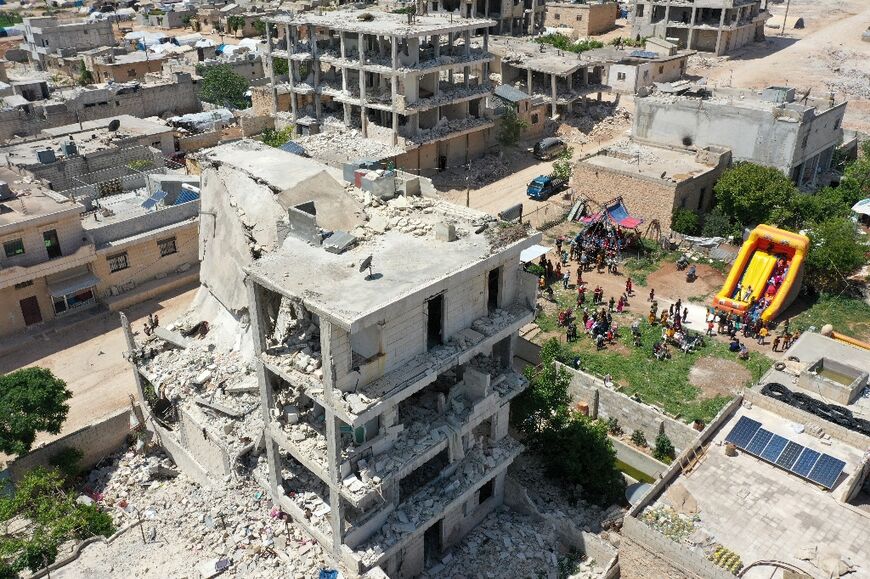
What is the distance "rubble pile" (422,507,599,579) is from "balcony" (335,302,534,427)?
635 centimetres

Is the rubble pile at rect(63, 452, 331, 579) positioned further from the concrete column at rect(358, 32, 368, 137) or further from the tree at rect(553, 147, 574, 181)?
the tree at rect(553, 147, 574, 181)

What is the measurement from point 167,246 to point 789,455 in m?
29.8

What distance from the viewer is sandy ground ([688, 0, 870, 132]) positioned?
235 ft

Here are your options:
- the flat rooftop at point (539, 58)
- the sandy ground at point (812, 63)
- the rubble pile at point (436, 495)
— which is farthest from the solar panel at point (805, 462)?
the sandy ground at point (812, 63)

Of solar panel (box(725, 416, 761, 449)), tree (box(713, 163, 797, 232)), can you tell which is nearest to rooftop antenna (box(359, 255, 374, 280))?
solar panel (box(725, 416, 761, 449))

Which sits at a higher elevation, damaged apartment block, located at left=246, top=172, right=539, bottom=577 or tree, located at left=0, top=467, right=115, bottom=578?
damaged apartment block, located at left=246, top=172, right=539, bottom=577

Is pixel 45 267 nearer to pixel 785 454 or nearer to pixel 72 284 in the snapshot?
pixel 72 284

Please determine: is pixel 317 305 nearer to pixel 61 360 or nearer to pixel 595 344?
pixel 595 344

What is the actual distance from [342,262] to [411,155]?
3050 cm

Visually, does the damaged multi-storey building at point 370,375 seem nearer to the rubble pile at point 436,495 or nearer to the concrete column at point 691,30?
the rubble pile at point 436,495

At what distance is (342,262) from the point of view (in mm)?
18641

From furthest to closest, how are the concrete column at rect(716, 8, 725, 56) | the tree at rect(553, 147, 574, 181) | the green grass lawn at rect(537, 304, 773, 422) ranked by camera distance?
1. the concrete column at rect(716, 8, 725, 56)
2. the tree at rect(553, 147, 574, 181)
3. the green grass lawn at rect(537, 304, 773, 422)

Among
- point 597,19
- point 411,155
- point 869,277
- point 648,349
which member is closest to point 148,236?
point 411,155

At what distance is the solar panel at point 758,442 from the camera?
21.1 m
